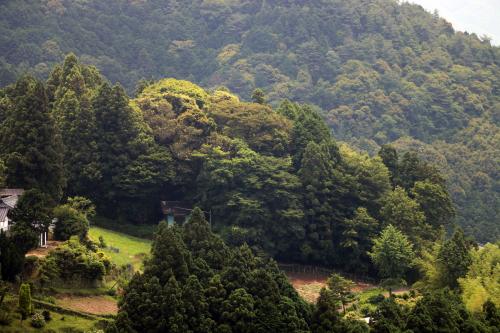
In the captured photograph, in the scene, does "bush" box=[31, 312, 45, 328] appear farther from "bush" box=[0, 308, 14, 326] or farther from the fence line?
the fence line

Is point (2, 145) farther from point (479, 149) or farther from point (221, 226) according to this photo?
point (479, 149)

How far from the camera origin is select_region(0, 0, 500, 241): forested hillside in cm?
11969

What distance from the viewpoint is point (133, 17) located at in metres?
Answer: 146

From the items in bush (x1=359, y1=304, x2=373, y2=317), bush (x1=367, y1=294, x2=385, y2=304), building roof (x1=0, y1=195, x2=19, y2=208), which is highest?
building roof (x1=0, y1=195, x2=19, y2=208)

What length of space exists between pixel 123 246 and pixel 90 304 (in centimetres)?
1116

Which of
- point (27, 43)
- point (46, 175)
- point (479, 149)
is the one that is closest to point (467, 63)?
point (479, 149)

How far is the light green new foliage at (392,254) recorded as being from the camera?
2400 inches

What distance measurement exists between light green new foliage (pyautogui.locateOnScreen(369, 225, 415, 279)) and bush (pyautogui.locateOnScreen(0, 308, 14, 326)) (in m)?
25.6

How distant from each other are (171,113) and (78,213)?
52.7ft

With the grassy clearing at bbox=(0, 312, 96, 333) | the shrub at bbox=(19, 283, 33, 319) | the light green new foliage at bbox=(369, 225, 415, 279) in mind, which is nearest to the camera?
the grassy clearing at bbox=(0, 312, 96, 333)

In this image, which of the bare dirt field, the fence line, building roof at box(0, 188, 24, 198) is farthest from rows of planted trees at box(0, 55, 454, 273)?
building roof at box(0, 188, 24, 198)

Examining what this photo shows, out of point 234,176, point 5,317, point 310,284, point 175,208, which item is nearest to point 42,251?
point 5,317

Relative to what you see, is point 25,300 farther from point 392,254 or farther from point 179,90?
point 179,90

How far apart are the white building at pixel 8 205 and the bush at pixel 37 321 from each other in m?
→ 7.03
